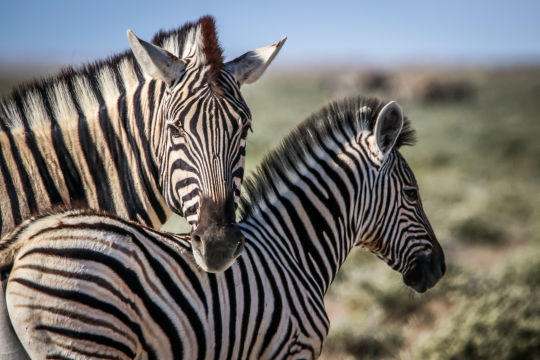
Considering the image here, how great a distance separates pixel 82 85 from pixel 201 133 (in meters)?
1.28

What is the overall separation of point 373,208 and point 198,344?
5.20 feet

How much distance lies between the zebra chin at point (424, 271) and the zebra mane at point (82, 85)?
2.20 metres

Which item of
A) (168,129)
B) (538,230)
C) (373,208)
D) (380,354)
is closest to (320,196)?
(373,208)

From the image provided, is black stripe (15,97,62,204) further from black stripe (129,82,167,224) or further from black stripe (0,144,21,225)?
black stripe (129,82,167,224)

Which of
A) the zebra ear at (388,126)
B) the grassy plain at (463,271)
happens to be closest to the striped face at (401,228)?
the zebra ear at (388,126)

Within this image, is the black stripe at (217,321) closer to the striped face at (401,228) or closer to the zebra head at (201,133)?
the zebra head at (201,133)

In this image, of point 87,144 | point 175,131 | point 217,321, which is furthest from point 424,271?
point 87,144

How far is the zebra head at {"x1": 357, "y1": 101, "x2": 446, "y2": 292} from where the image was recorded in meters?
3.48

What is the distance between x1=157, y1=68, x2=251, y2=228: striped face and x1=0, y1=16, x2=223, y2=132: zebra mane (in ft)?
1.41

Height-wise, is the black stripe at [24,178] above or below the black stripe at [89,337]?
above

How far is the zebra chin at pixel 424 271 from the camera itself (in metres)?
3.66

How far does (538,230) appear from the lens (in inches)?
473

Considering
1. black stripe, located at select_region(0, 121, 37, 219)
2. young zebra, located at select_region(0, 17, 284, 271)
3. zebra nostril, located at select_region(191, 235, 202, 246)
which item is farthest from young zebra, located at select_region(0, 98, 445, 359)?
black stripe, located at select_region(0, 121, 37, 219)

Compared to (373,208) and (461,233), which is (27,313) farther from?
(461,233)
